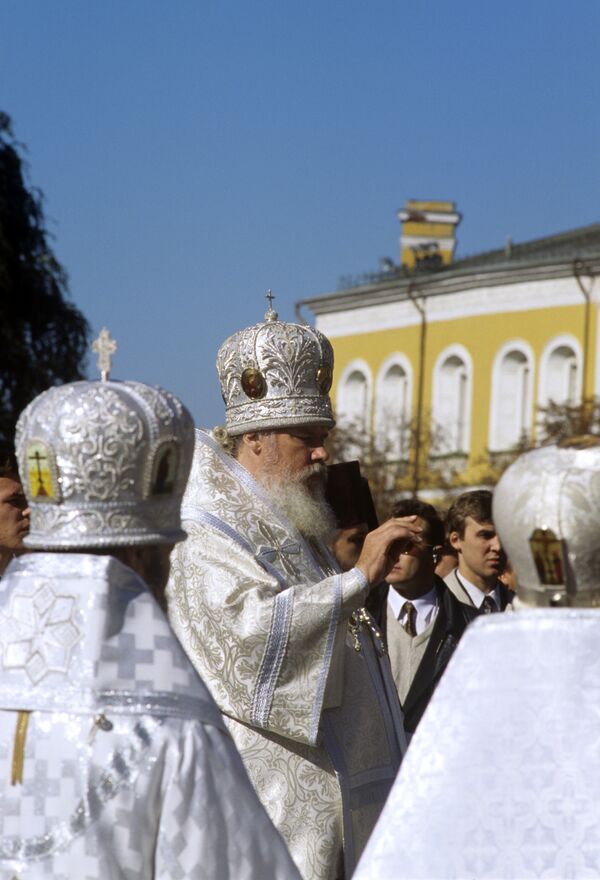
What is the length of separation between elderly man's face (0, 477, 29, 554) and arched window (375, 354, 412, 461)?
120 ft

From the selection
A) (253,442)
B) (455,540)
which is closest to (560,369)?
(455,540)

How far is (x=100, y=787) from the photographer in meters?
3.42

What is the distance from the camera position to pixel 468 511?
861 centimetres

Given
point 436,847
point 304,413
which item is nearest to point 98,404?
point 436,847

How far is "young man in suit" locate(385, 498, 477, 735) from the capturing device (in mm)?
7707

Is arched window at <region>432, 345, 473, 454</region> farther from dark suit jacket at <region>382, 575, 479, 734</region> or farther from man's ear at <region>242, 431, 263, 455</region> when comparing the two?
man's ear at <region>242, 431, 263, 455</region>

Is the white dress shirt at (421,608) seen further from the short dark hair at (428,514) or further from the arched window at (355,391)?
the arched window at (355,391)

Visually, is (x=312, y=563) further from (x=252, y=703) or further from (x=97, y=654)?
(x=97, y=654)

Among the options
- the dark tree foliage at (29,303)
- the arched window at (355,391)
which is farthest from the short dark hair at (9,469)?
the arched window at (355,391)

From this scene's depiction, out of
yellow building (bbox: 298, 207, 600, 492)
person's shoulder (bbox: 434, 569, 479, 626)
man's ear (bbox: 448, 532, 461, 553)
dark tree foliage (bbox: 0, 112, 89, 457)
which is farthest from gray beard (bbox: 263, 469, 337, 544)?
yellow building (bbox: 298, 207, 600, 492)

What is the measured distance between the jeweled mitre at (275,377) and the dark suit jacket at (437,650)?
A: 1.44m

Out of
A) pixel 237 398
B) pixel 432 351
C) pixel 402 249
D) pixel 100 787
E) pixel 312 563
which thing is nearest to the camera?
pixel 100 787

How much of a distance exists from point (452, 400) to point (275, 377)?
→ 4040 cm

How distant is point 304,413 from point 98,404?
2.89m
